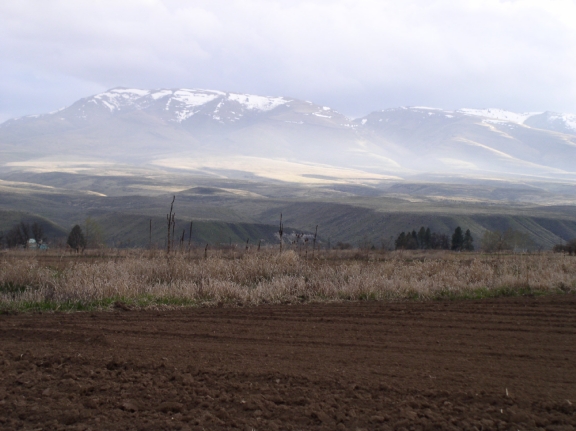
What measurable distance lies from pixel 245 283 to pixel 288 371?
7.48 meters

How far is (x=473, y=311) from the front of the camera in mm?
10477

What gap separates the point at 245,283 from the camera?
46.2 ft

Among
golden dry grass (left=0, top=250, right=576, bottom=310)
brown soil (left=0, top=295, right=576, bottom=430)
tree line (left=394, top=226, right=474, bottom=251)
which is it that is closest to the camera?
brown soil (left=0, top=295, right=576, bottom=430)

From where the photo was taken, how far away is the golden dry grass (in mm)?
11508

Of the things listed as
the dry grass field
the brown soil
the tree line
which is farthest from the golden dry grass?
the tree line

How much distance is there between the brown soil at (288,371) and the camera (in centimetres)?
547

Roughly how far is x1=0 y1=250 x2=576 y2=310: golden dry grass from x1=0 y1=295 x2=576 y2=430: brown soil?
1338mm

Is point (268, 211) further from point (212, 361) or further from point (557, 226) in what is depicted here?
point (212, 361)

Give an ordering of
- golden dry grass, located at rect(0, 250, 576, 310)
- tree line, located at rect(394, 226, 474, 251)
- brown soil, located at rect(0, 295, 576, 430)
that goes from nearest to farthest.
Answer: brown soil, located at rect(0, 295, 576, 430) < golden dry grass, located at rect(0, 250, 576, 310) < tree line, located at rect(394, 226, 474, 251)

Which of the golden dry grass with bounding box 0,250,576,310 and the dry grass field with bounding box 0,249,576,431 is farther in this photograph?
the golden dry grass with bounding box 0,250,576,310

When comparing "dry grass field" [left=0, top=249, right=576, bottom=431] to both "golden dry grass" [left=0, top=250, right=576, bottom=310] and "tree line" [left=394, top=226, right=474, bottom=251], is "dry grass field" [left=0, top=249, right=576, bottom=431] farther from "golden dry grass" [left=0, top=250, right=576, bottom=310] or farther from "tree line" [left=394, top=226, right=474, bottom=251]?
"tree line" [left=394, top=226, right=474, bottom=251]

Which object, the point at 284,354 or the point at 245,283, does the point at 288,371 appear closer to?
the point at 284,354

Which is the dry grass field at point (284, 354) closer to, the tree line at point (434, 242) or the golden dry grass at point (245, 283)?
the golden dry grass at point (245, 283)

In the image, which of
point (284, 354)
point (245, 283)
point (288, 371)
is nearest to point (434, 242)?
point (245, 283)
